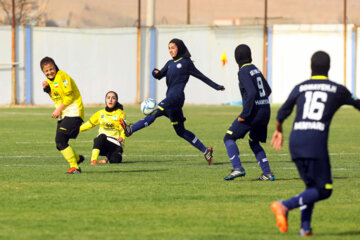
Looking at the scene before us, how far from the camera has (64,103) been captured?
13234 millimetres

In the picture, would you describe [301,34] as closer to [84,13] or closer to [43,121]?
[43,121]

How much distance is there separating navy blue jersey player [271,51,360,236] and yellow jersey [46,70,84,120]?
18.3 ft

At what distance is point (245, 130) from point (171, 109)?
11.3 feet

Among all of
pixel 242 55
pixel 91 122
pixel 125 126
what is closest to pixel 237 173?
pixel 242 55

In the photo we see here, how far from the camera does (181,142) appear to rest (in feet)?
70.1

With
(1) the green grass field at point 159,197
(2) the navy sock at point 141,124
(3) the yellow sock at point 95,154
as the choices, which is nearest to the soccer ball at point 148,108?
(2) the navy sock at point 141,124

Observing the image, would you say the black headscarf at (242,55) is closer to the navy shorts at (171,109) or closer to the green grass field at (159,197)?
the green grass field at (159,197)

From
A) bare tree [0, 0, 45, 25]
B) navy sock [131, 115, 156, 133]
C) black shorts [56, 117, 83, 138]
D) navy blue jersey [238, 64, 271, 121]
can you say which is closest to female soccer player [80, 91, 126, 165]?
navy sock [131, 115, 156, 133]

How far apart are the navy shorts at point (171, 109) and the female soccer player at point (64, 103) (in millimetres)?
2592

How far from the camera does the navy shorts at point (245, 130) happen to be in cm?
1261

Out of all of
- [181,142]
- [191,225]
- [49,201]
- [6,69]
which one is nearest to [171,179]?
[49,201]

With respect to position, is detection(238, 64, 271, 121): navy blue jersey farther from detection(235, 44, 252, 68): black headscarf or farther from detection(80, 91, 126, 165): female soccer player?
detection(80, 91, 126, 165): female soccer player

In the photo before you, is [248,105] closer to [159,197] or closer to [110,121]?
[159,197]

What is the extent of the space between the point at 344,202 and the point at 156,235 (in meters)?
3.24
